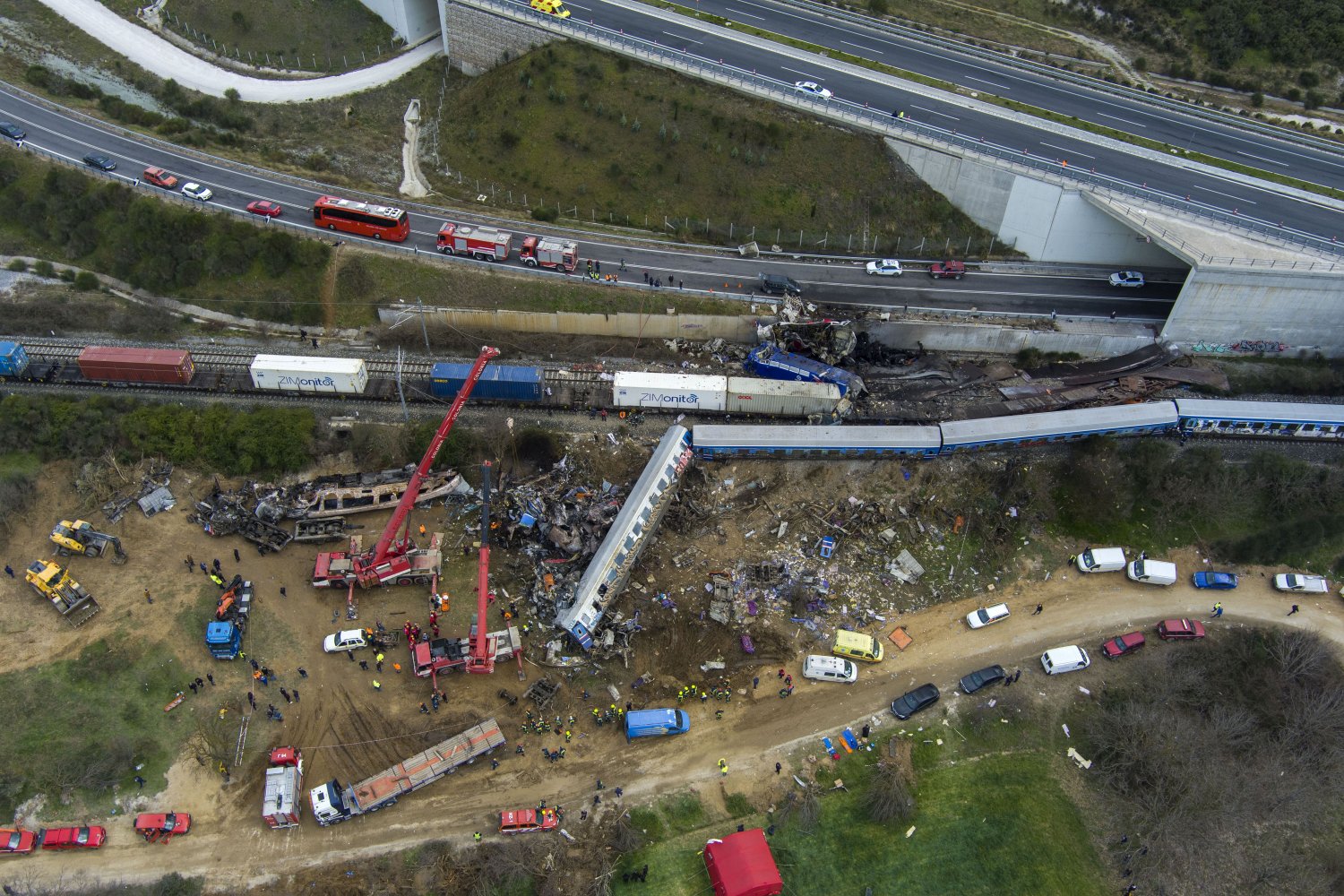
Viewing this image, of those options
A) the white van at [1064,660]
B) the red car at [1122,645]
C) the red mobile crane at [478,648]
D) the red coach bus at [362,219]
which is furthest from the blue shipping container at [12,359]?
the red car at [1122,645]

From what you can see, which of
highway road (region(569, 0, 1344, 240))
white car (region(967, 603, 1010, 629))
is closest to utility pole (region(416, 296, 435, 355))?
highway road (region(569, 0, 1344, 240))

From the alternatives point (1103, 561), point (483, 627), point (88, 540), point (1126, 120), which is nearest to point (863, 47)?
point (1126, 120)

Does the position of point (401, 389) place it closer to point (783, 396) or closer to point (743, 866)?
point (783, 396)

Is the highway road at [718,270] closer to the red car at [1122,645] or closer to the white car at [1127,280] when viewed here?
the white car at [1127,280]

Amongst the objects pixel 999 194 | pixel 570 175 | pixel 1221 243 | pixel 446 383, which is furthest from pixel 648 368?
pixel 1221 243

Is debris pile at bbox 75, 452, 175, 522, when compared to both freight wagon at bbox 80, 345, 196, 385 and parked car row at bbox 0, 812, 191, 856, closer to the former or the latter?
freight wagon at bbox 80, 345, 196, 385
